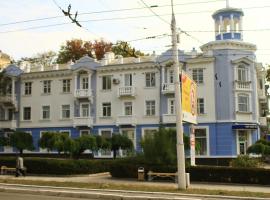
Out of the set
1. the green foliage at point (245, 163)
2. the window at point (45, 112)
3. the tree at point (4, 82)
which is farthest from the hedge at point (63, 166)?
the tree at point (4, 82)

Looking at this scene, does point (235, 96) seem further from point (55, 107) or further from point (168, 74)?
point (55, 107)

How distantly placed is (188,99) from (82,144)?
1576 centimetres

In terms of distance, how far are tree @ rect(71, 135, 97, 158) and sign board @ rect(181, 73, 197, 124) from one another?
47.3 ft

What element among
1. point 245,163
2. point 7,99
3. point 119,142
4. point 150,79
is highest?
point 150,79

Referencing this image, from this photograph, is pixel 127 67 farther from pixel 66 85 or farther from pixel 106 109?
pixel 66 85

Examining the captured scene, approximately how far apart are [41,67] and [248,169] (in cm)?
3651

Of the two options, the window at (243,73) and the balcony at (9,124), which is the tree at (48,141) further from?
the window at (243,73)

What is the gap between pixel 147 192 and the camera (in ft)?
65.5

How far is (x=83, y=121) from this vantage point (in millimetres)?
51688

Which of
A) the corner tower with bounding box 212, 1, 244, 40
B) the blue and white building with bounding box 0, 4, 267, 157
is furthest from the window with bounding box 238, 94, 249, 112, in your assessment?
the corner tower with bounding box 212, 1, 244, 40

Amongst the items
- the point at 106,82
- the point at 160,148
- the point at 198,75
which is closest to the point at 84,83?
the point at 106,82

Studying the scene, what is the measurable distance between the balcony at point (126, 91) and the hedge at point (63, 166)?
1598cm

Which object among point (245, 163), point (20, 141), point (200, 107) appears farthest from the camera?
point (200, 107)

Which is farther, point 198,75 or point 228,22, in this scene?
point 228,22
